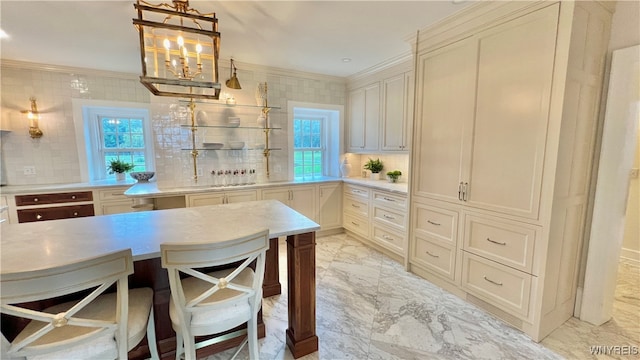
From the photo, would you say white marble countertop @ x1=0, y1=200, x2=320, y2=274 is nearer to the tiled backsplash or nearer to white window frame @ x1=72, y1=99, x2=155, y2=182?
the tiled backsplash

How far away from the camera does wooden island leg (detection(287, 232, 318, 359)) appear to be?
69.1 inches

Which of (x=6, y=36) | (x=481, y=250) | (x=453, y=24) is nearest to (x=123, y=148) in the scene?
(x=6, y=36)

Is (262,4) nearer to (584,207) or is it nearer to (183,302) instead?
(183,302)

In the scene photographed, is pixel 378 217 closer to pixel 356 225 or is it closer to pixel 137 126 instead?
pixel 356 225

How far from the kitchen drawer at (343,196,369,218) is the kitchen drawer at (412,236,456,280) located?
100 cm

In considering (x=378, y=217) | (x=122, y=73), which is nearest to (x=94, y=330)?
(x=378, y=217)

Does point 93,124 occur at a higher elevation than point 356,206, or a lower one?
higher

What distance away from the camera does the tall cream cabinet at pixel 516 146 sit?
179 cm

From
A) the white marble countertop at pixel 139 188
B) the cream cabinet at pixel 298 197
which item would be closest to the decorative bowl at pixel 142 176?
the white marble countertop at pixel 139 188

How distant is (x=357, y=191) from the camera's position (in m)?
3.98

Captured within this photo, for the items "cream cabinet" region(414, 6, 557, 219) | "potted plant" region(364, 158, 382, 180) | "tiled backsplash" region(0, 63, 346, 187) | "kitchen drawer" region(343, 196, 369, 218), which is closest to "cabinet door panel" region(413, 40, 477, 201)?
"cream cabinet" region(414, 6, 557, 219)

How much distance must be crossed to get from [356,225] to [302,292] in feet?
7.72

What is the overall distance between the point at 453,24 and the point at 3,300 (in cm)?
319

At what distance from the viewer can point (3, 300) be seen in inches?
36.2
